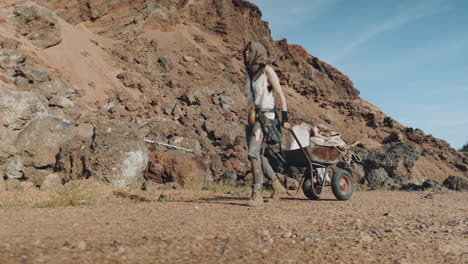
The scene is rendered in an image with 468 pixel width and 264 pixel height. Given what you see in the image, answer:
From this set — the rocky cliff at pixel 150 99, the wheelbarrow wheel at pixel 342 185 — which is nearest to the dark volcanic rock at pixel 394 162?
the rocky cliff at pixel 150 99

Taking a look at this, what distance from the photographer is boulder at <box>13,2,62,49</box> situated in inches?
727

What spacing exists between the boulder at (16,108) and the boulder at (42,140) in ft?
0.97

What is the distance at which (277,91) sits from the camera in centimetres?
461

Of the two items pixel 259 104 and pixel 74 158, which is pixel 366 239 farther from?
pixel 74 158

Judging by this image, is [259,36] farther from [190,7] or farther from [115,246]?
[115,246]

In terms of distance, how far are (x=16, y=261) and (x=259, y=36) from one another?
40.5 meters

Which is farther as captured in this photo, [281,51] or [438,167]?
[281,51]

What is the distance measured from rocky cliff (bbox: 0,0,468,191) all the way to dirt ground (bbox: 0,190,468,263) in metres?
4.64

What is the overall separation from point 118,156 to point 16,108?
351 centimetres

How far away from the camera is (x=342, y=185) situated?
17.7ft

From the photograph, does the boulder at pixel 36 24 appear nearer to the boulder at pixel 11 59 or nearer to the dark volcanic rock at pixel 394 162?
the boulder at pixel 11 59

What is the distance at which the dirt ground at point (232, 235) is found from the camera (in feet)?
7.16

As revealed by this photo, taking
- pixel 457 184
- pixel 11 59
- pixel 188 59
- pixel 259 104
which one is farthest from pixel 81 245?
pixel 188 59

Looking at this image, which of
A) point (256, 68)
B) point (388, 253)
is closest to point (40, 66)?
point (256, 68)
